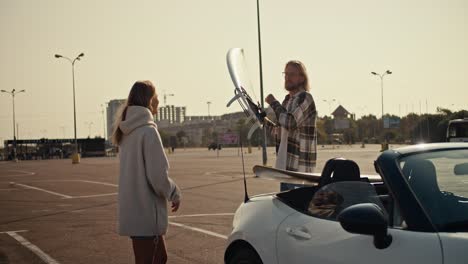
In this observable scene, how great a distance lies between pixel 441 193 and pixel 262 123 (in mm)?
2302

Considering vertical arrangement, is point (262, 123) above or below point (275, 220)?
above

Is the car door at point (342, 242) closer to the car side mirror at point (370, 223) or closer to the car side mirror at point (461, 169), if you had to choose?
the car side mirror at point (370, 223)

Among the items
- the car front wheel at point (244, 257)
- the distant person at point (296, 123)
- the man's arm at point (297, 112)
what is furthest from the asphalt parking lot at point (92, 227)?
the car front wheel at point (244, 257)

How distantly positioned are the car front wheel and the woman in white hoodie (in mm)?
654

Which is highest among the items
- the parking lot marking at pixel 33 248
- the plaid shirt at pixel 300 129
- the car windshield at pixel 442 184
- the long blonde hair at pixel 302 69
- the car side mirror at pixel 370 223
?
the long blonde hair at pixel 302 69

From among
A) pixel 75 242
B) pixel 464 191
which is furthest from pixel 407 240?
pixel 75 242

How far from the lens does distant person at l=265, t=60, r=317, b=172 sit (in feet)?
19.5

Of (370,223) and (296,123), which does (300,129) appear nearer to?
(296,123)

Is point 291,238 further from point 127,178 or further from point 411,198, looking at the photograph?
point 127,178

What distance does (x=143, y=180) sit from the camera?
5.14 meters

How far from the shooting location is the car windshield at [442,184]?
3340 millimetres

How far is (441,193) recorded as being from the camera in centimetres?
370

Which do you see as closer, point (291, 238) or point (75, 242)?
point (291, 238)

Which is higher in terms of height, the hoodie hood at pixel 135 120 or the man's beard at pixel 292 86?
the man's beard at pixel 292 86
